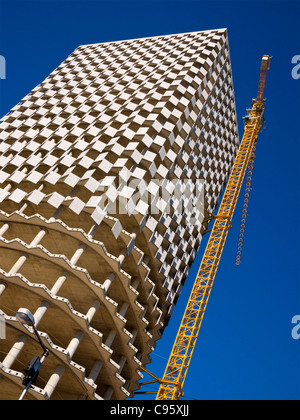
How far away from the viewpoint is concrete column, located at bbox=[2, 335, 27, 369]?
2250cm

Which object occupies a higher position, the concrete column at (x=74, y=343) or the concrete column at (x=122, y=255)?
the concrete column at (x=122, y=255)

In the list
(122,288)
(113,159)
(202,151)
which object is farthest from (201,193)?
(122,288)

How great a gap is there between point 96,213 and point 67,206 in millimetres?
2488

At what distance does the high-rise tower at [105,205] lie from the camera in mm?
26906

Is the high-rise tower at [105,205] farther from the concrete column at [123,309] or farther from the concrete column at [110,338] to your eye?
the concrete column at [123,309]

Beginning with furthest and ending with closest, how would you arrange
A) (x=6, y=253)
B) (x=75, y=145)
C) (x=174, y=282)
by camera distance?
(x=174, y=282)
(x=75, y=145)
(x=6, y=253)

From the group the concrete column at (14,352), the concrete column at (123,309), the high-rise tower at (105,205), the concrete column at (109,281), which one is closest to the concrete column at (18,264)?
the high-rise tower at (105,205)

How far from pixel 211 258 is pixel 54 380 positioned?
29035mm

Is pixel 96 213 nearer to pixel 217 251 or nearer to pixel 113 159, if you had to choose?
pixel 113 159

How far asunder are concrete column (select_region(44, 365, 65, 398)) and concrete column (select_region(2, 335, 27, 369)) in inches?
90.3

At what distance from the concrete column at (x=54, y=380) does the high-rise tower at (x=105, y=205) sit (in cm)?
7

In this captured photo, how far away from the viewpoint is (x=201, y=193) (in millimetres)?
47844

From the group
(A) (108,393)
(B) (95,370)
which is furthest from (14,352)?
(A) (108,393)

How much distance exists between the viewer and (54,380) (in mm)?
23906
